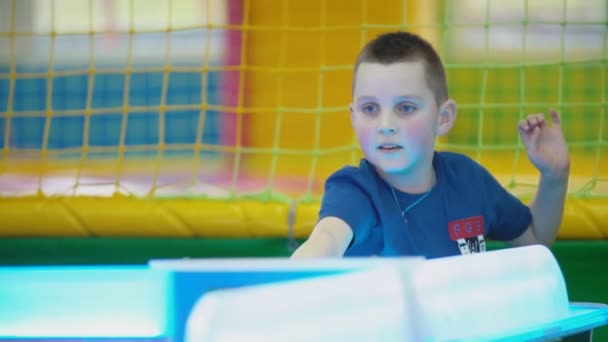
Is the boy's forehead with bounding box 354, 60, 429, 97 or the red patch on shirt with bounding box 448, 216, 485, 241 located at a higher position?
the boy's forehead with bounding box 354, 60, 429, 97

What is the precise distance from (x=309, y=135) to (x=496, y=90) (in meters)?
0.59

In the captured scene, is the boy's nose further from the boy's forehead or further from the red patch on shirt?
the red patch on shirt

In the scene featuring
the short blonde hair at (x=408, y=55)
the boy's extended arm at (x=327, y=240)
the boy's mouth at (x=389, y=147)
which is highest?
the short blonde hair at (x=408, y=55)

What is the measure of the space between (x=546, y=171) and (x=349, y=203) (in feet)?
0.99

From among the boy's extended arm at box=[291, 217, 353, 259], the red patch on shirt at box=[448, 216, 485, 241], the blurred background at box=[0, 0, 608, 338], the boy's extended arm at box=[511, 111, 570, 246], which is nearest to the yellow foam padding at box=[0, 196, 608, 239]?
the blurred background at box=[0, 0, 608, 338]

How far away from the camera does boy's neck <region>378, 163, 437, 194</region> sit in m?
1.05

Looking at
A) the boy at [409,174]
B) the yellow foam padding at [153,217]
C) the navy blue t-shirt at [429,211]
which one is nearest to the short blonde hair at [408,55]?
the boy at [409,174]

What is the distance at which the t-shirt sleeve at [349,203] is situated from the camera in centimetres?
96

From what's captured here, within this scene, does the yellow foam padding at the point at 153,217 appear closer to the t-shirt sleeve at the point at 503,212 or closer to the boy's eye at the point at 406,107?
the t-shirt sleeve at the point at 503,212

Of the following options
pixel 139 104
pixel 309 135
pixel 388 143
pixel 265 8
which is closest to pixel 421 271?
pixel 388 143

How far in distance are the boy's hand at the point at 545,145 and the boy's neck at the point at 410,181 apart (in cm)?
14

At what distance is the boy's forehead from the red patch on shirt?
0.55ft

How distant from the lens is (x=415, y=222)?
1.03m

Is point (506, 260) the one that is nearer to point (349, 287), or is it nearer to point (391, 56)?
point (349, 287)
